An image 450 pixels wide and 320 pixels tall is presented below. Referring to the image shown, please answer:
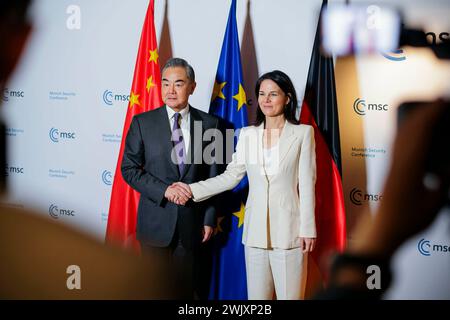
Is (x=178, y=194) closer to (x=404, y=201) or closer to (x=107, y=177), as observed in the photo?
(x=107, y=177)

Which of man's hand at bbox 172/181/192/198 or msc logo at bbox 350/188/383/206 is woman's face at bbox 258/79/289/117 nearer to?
man's hand at bbox 172/181/192/198

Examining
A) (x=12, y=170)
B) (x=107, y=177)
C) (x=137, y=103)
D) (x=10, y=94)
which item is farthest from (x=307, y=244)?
(x=10, y=94)

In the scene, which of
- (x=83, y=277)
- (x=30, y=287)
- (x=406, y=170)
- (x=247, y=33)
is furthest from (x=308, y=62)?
(x=30, y=287)

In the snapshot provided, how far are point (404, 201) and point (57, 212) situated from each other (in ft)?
8.55

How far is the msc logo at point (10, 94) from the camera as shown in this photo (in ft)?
12.7

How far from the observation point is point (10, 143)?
3908mm

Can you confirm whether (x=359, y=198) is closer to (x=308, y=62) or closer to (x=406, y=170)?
(x=406, y=170)

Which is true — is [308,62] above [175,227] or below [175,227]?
above

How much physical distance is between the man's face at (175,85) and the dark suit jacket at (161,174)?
126 mm

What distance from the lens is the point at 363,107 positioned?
3244 mm

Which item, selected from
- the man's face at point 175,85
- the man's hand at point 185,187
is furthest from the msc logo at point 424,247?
the man's face at point 175,85

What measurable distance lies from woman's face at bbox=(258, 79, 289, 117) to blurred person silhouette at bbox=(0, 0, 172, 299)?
5.12 feet

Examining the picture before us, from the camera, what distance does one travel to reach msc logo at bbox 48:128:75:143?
12.3 feet
